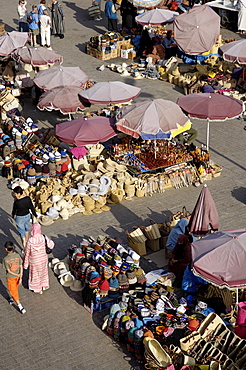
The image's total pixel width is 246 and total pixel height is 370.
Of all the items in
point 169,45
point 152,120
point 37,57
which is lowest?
point 169,45

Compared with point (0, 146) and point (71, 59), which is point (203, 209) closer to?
Answer: point (0, 146)

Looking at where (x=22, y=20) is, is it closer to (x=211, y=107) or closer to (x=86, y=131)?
(x=86, y=131)

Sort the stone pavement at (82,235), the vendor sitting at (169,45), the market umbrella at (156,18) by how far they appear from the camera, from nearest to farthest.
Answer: the stone pavement at (82,235)
the vendor sitting at (169,45)
the market umbrella at (156,18)

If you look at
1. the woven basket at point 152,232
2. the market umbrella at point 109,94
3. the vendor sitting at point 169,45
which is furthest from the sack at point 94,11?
the woven basket at point 152,232

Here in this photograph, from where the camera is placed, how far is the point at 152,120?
50.2 ft

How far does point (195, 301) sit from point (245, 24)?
17.3 meters

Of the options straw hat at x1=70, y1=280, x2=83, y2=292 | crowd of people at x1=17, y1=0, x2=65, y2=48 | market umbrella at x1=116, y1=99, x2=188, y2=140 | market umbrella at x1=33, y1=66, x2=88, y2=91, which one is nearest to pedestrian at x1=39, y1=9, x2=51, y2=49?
crowd of people at x1=17, y1=0, x2=65, y2=48

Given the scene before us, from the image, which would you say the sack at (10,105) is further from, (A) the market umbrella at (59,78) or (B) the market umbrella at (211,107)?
(B) the market umbrella at (211,107)

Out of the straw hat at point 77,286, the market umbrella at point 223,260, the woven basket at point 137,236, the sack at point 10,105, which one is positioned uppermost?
the market umbrella at point 223,260

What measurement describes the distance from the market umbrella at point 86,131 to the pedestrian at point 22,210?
2844 millimetres

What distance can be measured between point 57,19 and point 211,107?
1302 cm

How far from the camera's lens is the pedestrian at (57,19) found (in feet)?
86.1

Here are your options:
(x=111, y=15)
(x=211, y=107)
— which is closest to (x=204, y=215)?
(x=211, y=107)

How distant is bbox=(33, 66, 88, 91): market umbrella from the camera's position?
60.0 feet
